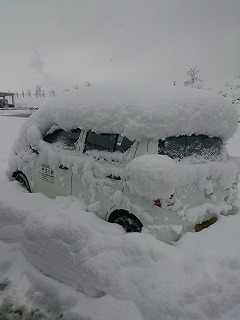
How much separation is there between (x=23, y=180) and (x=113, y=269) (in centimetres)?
297

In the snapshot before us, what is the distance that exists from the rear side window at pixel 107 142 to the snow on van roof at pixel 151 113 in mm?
95

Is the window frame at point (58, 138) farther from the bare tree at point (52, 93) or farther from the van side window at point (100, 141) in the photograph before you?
the bare tree at point (52, 93)

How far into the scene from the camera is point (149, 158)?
3.25 meters

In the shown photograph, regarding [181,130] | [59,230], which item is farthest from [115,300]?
[181,130]

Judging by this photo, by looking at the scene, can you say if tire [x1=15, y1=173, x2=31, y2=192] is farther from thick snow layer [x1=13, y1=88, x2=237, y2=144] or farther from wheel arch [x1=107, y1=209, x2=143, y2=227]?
wheel arch [x1=107, y1=209, x2=143, y2=227]

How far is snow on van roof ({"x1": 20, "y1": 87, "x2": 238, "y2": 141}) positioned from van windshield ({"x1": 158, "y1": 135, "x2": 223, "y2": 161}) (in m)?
0.09

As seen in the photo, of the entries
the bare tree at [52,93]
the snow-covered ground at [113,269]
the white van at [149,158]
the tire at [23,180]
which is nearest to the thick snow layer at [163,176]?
the white van at [149,158]

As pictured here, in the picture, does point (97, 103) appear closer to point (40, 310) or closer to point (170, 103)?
point (170, 103)

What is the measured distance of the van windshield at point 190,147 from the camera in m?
3.52

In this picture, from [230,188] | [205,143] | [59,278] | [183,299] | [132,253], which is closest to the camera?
[183,299]

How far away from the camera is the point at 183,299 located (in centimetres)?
267

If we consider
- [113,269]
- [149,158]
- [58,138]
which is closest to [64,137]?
[58,138]

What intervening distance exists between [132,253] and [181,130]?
1.50m

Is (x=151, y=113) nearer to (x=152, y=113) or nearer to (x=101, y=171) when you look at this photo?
(x=152, y=113)
